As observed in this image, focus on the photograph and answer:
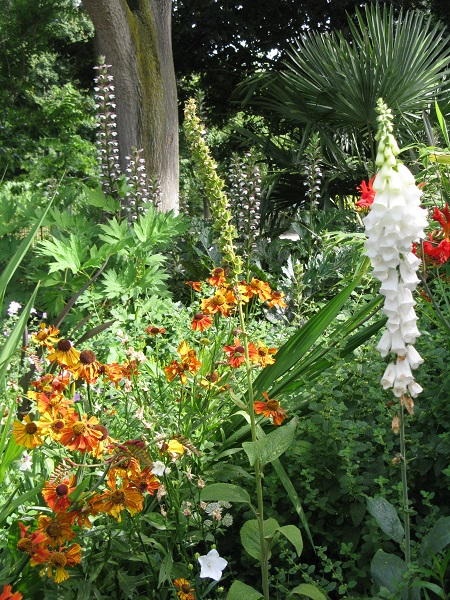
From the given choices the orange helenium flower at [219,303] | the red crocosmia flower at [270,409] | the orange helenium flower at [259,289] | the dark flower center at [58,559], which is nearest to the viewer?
the dark flower center at [58,559]

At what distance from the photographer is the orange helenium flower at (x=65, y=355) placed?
1.70 metres

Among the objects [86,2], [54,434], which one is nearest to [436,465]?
[54,434]

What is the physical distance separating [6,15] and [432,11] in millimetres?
9095

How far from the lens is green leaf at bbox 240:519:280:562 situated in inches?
63.8

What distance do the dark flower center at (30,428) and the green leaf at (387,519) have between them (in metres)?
0.82

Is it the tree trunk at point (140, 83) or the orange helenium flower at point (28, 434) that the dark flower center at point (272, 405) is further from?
the tree trunk at point (140, 83)

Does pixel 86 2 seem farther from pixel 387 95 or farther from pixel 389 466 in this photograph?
pixel 389 466

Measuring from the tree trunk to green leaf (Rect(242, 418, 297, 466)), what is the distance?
4740 millimetres

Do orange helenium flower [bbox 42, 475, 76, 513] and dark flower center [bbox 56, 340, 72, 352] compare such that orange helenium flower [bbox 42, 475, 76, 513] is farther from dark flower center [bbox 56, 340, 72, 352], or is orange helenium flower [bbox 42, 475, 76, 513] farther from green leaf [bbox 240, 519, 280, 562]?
green leaf [bbox 240, 519, 280, 562]

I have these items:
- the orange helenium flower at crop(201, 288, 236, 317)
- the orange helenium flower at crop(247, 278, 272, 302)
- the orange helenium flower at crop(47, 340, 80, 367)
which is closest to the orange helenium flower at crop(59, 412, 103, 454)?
the orange helenium flower at crop(47, 340, 80, 367)

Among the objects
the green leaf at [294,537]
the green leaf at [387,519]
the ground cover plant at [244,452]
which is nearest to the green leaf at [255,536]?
the ground cover plant at [244,452]

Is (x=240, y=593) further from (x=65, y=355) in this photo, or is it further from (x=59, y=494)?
(x=65, y=355)

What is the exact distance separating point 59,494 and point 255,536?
502 millimetres

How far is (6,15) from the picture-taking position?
14.8 m
